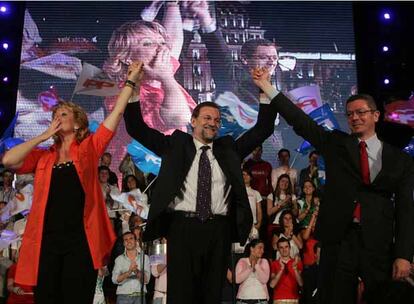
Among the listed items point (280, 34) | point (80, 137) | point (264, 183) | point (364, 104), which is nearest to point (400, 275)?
point (364, 104)

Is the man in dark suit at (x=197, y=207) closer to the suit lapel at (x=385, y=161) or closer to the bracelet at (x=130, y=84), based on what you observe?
the bracelet at (x=130, y=84)

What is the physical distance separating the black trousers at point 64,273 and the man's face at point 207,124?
3.29ft

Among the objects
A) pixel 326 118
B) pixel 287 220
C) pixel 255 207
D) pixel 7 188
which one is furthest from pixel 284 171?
pixel 7 188

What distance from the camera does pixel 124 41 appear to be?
11.1 meters

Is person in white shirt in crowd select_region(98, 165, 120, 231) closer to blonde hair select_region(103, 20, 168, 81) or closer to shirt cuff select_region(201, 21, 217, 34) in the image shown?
blonde hair select_region(103, 20, 168, 81)

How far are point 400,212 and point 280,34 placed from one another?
7906 millimetres

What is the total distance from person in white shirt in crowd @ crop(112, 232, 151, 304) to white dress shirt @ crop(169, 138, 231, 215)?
2993mm

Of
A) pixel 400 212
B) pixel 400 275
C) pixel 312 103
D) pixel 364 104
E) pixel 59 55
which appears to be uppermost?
pixel 59 55

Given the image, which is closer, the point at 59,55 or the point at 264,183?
the point at 264,183

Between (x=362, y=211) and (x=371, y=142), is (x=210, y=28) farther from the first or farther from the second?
(x=362, y=211)

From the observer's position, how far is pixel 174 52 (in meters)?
11.1

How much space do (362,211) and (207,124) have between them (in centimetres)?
109

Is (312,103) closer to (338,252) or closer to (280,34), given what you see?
(280,34)

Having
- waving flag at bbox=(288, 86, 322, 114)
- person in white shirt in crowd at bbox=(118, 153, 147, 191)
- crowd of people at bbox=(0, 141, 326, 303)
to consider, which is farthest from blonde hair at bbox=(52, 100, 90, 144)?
waving flag at bbox=(288, 86, 322, 114)
